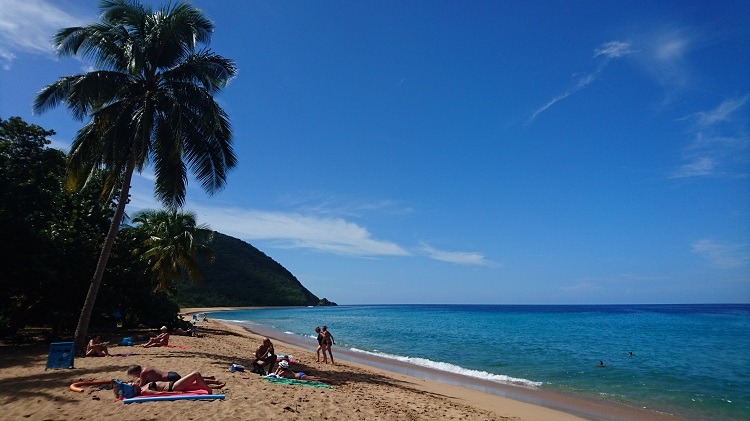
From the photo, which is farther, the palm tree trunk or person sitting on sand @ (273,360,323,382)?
the palm tree trunk

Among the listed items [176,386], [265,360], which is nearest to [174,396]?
[176,386]

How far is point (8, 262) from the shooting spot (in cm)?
1288

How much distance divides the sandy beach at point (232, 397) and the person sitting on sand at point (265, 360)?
0.47m

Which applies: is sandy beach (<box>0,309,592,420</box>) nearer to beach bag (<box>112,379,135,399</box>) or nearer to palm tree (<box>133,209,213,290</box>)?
beach bag (<box>112,379,135,399</box>)

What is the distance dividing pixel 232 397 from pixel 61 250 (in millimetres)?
11633

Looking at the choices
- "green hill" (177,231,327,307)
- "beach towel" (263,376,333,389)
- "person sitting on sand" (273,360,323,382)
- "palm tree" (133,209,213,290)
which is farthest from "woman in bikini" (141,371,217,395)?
"green hill" (177,231,327,307)

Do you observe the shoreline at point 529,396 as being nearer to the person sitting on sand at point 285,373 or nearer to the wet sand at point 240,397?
the wet sand at point 240,397

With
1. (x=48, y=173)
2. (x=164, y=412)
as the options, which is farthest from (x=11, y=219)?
(x=164, y=412)

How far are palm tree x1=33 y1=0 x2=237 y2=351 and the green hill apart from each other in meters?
77.7

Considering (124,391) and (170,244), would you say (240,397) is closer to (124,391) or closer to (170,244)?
(124,391)

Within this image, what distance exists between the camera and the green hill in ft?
314

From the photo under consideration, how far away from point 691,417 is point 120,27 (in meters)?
20.0

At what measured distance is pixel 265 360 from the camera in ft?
36.1

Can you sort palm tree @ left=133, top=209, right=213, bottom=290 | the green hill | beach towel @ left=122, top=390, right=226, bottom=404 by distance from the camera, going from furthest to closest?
1. the green hill
2. palm tree @ left=133, top=209, right=213, bottom=290
3. beach towel @ left=122, top=390, right=226, bottom=404
